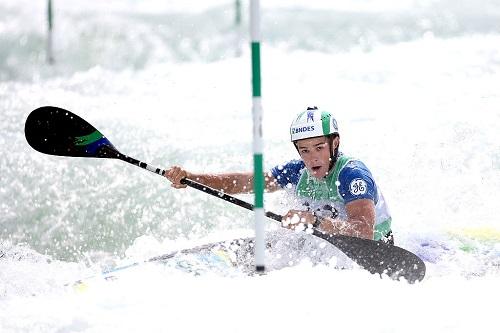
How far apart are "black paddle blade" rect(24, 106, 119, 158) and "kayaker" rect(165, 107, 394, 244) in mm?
593

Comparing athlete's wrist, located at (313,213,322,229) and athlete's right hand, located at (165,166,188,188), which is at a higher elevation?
athlete's right hand, located at (165,166,188,188)

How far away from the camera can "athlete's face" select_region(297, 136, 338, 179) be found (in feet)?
15.8

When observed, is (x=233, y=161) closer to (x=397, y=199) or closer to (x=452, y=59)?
(x=397, y=199)

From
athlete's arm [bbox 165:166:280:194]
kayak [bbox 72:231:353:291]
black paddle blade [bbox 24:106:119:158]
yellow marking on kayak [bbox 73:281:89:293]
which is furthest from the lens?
black paddle blade [bbox 24:106:119:158]

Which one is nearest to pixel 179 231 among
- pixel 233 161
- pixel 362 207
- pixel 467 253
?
pixel 233 161

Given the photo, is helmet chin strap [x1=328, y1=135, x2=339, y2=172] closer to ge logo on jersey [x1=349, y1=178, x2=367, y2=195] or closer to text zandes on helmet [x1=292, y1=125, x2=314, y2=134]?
text zandes on helmet [x1=292, y1=125, x2=314, y2=134]

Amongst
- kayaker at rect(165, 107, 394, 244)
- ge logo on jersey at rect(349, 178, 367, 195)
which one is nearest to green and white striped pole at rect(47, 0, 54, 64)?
kayaker at rect(165, 107, 394, 244)

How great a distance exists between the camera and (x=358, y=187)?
464 cm

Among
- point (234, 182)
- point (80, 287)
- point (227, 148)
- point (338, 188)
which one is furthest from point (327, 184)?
point (227, 148)

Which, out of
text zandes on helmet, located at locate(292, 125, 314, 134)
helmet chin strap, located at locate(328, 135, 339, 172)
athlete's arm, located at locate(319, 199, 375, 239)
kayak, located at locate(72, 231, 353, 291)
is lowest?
kayak, located at locate(72, 231, 353, 291)

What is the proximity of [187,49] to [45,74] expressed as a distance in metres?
3.54

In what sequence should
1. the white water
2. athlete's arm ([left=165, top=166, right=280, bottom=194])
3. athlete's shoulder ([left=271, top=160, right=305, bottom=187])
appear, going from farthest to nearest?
athlete's arm ([left=165, top=166, right=280, bottom=194])
athlete's shoulder ([left=271, top=160, right=305, bottom=187])
the white water

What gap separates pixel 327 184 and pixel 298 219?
396 mm

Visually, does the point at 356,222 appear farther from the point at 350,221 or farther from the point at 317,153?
the point at 317,153
